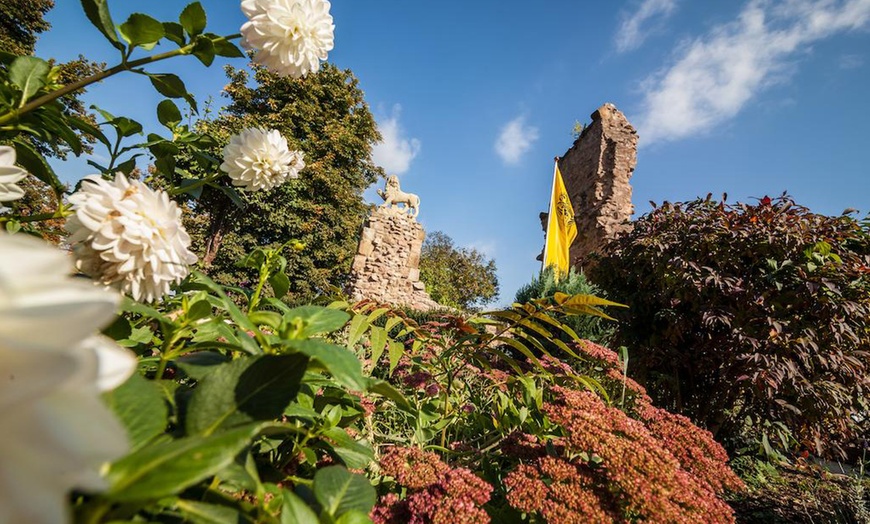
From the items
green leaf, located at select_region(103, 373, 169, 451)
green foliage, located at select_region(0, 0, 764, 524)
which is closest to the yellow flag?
green foliage, located at select_region(0, 0, 764, 524)

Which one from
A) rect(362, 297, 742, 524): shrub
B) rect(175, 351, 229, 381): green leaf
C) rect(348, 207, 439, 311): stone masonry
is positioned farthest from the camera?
rect(348, 207, 439, 311): stone masonry

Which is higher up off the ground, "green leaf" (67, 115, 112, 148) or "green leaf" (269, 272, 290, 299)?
"green leaf" (67, 115, 112, 148)

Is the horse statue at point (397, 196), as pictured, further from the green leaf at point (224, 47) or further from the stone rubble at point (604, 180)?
the green leaf at point (224, 47)

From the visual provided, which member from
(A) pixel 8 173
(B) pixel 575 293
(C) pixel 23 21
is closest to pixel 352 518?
(A) pixel 8 173

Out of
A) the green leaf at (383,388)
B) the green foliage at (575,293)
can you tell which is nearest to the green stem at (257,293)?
the green leaf at (383,388)

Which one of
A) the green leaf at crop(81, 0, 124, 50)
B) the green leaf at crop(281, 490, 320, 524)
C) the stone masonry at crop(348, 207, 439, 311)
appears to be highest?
the stone masonry at crop(348, 207, 439, 311)

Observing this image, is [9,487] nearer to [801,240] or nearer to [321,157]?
[801,240]

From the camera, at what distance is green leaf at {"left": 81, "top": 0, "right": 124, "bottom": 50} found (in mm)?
815

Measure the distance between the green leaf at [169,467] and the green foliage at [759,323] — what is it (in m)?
3.71

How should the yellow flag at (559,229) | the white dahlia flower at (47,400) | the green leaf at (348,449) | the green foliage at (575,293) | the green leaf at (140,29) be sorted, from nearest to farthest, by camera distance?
the white dahlia flower at (47,400) < the green leaf at (348,449) < the green leaf at (140,29) < the green foliage at (575,293) < the yellow flag at (559,229)

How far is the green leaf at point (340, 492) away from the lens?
49 centimetres

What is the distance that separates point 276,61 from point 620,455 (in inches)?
58.4

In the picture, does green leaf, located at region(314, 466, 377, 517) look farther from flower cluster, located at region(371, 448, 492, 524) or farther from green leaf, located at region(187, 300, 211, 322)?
flower cluster, located at region(371, 448, 492, 524)

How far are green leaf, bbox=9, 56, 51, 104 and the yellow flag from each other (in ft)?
36.9
